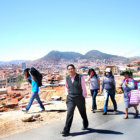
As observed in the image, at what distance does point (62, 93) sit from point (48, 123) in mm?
18347

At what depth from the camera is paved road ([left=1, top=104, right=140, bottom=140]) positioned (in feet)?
12.0

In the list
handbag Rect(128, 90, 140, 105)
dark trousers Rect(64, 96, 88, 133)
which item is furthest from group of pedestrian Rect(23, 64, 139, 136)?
handbag Rect(128, 90, 140, 105)

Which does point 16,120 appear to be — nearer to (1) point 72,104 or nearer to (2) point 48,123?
(2) point 48,123

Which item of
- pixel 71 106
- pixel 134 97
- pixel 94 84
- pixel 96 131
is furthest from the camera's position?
pixel 94 84

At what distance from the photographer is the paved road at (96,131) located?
367 cm

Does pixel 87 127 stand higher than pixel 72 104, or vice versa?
pixel 72 104

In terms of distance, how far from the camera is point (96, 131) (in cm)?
400

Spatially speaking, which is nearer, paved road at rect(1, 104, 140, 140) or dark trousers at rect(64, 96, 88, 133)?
paved road at rect(1, 104, 140, 140)

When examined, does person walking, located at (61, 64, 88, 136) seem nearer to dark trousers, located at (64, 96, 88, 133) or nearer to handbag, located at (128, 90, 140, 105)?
dark trousers, located at (64, 96, 88, 133)

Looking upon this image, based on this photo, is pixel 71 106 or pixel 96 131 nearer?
pixel 71 106

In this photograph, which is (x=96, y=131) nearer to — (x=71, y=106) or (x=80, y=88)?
(x=71, y=106)

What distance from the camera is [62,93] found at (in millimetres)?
22969

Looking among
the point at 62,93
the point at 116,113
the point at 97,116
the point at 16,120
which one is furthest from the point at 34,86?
the point at 62,93

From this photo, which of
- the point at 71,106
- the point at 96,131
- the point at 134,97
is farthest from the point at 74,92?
the point at 134,97
